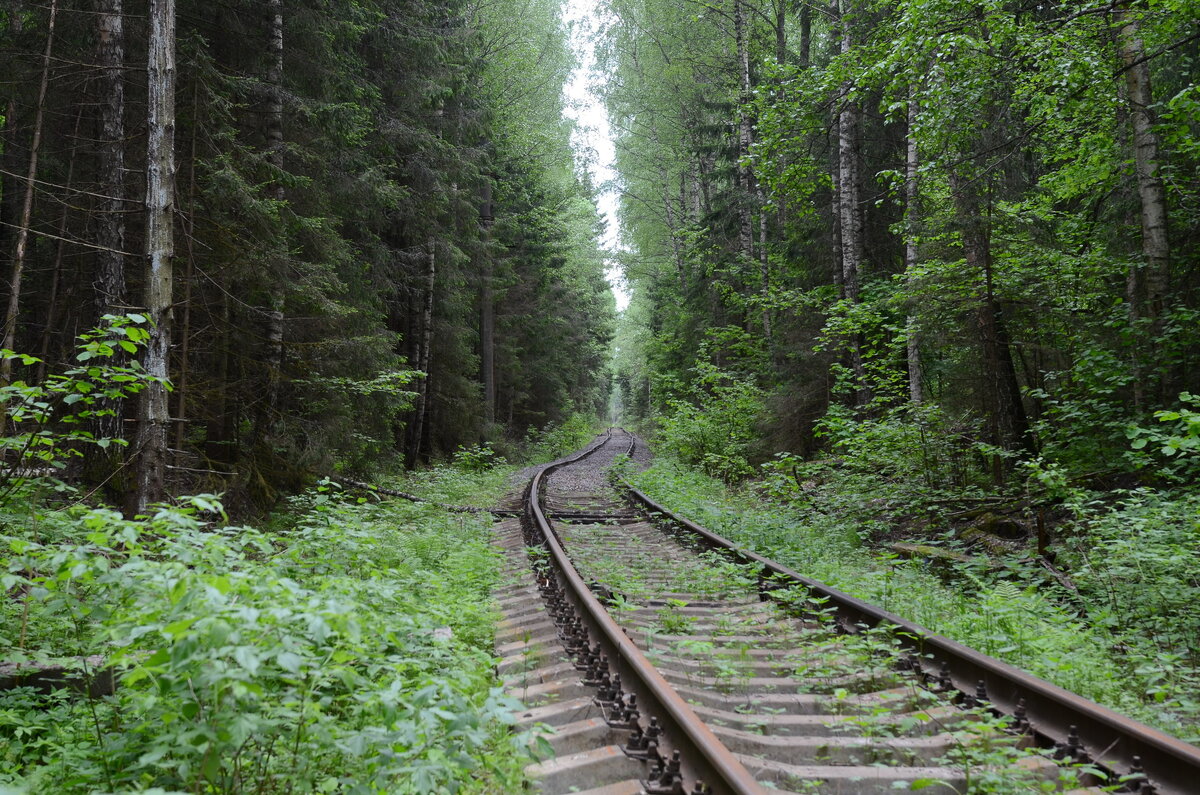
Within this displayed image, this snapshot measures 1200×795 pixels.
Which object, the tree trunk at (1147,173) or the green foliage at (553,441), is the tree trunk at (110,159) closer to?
the tree trunk at (1147,173)

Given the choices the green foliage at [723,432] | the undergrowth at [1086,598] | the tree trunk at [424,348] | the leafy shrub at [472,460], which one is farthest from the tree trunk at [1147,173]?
the leafy shrub at [472,460]

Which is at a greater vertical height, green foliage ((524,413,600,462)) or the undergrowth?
green foliage ((524,413,600,462))

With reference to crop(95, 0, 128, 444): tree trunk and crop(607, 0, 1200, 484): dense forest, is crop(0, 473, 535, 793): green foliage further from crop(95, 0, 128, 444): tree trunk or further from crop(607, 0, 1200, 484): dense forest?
crop(607, 0, 1200, 484): dense forest

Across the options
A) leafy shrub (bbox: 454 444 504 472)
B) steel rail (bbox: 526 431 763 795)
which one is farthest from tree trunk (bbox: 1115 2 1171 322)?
leafy shrub (bbox: 454 444 504 472)

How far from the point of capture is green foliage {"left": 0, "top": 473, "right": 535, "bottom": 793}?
2246 millimetres

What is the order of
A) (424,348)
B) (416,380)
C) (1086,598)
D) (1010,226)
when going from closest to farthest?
(1086,598)
(1010,226)
(424,348)
(416,380)

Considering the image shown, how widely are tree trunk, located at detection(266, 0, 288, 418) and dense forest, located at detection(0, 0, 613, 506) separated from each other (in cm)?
3

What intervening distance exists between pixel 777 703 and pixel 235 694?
280 centimetres

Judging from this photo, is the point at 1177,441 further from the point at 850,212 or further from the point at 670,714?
the point at 850,212

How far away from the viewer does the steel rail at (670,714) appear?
2.58m

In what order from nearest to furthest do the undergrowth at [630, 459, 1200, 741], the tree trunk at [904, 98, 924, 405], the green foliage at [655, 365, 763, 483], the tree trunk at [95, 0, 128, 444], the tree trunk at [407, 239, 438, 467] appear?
the undergrowth at [630, 459, 1200, 741] < the tree trunk at [95, 0, 128, 444] < the tree trunk at [904, 98, 924, 405] < the green foliage at [655, 365, 763, 483] < the tree trunk at [407, 239, 438, 467]

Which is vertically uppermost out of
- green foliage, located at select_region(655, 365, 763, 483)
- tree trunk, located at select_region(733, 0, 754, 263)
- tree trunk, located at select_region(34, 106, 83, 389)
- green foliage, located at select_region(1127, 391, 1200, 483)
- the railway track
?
tree trunk, located at select_region(733, 0, 754, 263)

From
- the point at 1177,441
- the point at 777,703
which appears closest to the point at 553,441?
the point at 1177,441

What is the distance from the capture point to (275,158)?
9930 mm
